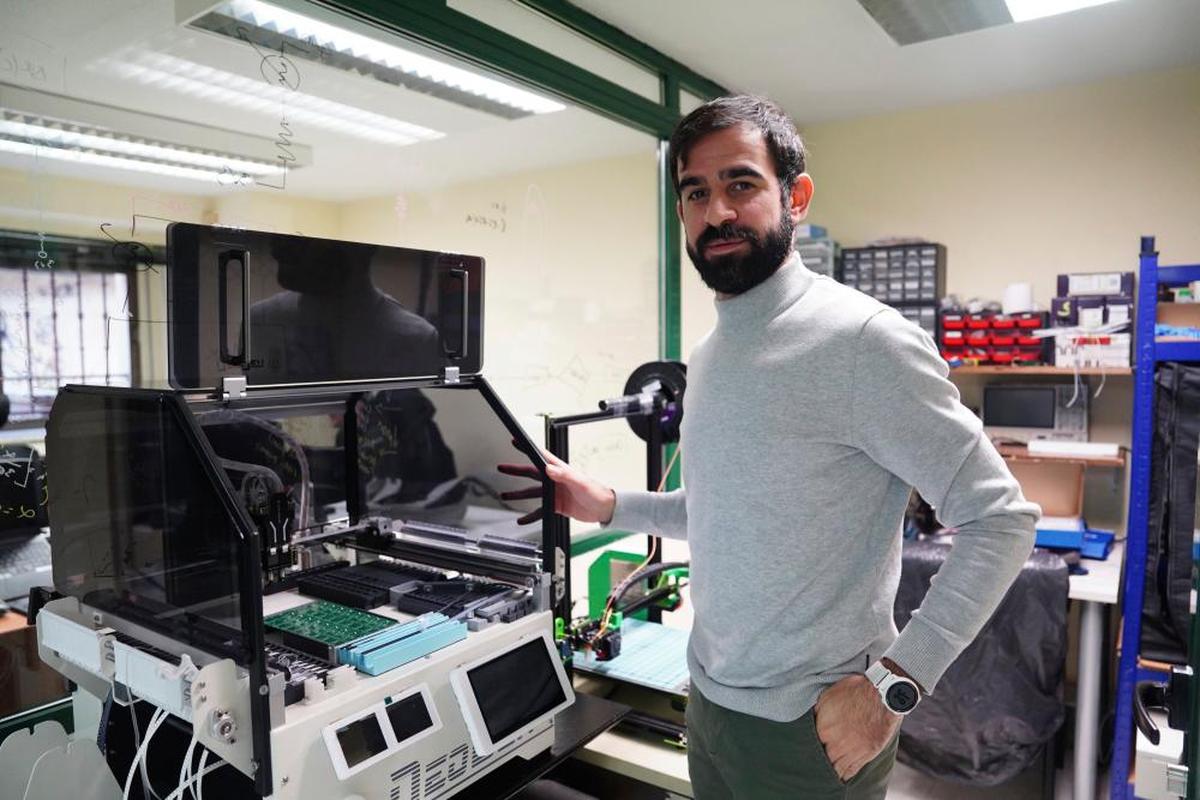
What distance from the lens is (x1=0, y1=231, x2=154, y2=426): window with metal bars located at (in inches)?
49.8

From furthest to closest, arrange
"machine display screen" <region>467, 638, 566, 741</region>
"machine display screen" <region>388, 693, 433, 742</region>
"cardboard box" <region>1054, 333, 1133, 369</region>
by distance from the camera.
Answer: "cardboard box" <region>1054, 333, 1133, 369</region>
"machine display screen" <region>467, 638, 566, 741</region>
"machine display screen" <region>388, 693, 433, 742</region>

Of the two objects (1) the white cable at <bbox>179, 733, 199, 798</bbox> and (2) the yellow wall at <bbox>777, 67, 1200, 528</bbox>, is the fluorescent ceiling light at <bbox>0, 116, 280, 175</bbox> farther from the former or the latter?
(2) the yellow wall at <bbox>777, 67, 1200, 528</bbox>

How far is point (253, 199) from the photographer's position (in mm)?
1604

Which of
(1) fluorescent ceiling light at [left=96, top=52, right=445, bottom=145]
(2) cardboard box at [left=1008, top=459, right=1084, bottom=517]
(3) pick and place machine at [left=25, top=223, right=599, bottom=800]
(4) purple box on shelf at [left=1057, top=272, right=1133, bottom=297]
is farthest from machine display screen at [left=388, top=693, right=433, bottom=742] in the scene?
(4) purple box on shelf at [left=1057, top=272, right=1133, bottom=297]

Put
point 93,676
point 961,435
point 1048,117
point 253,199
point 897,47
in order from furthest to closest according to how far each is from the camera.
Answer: point 1048,117 → point 897,47 → point 253,199 → point 93,676 → point 961,435

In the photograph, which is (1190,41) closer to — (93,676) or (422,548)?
(422,548)

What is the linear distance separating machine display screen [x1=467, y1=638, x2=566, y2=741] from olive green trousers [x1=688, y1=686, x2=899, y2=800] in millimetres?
245

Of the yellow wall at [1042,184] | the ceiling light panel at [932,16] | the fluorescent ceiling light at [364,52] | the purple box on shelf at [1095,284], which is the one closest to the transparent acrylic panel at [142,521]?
the fluorescent ceiling light at [364,52]

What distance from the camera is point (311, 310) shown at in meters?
1.12

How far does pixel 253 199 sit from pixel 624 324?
5.66ft

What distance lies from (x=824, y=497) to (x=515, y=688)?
21.6 inches

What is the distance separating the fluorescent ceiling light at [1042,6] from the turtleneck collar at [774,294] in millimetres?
1894

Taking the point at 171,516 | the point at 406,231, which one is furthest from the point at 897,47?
the point at 171,516

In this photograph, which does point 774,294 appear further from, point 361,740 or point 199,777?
point 199,777
